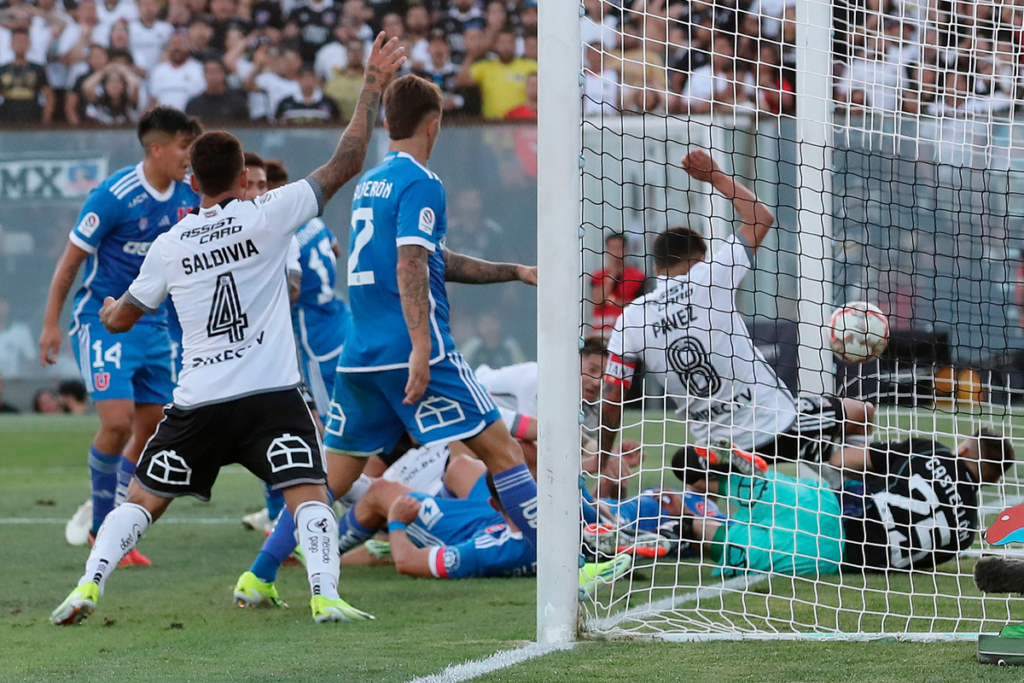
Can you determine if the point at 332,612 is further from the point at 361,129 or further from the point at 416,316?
the point at 361,129

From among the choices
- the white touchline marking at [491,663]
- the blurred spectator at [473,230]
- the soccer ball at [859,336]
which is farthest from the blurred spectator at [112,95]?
the white touchline marking at [491,663]

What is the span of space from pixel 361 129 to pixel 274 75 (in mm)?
11899

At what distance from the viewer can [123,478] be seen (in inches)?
260

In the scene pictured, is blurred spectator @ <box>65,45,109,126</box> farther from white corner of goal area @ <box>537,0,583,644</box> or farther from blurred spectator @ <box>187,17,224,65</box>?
white corner of goal area @ <box>537,0,583,644</box>

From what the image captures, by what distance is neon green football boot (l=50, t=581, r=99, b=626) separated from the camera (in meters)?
4.53

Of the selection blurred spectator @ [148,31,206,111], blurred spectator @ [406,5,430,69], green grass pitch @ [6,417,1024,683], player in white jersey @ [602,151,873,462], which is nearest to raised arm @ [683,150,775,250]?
player in white jersey @ [602,151,873,462]

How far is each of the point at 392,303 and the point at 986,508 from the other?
2.70 metres

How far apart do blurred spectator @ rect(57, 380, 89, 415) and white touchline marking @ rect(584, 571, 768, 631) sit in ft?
36.3

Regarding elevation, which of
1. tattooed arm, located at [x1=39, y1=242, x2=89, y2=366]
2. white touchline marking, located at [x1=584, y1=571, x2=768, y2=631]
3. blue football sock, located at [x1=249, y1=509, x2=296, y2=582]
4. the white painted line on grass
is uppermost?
tattooed arm, located at [x1=39, y1=242, x2=89, y2=366]

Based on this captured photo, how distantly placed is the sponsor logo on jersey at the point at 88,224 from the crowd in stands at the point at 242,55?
361 inches

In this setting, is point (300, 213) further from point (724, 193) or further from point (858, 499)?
point (858, 499)

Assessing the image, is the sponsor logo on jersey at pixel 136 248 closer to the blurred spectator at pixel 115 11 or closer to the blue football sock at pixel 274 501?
the blue football sock at pixel 274 501

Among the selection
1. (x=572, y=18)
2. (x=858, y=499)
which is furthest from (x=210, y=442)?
(x=858, y=499)

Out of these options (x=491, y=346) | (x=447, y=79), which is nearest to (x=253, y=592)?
(x=491, y=346)
